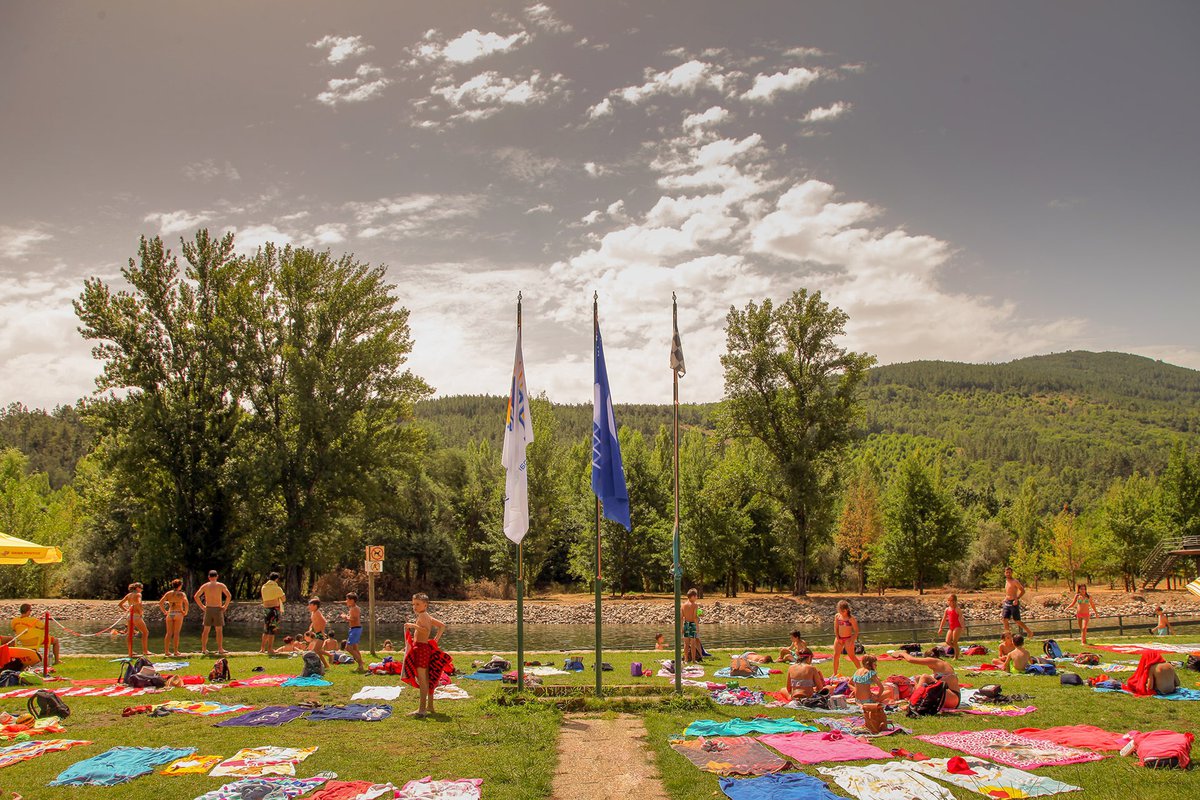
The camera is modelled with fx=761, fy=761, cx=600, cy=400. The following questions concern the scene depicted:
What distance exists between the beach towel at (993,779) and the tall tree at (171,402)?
4814 cm

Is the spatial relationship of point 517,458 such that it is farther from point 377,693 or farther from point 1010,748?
point 1010,748

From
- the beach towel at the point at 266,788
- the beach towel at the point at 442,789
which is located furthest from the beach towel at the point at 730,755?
the beach towel at the point at 266,788

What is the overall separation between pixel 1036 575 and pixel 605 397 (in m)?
72.7

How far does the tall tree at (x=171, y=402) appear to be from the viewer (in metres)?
47.5

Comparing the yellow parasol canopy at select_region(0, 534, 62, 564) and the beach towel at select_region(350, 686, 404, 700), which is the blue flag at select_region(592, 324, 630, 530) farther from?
the yellow parasol canopy at select_region(0, 534, 62, 564)

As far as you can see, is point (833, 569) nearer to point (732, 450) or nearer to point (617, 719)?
point (732, 450)

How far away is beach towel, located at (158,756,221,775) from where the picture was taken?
10.3 meters

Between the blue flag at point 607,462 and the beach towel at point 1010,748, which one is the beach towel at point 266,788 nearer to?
the blue flag at point 607,462

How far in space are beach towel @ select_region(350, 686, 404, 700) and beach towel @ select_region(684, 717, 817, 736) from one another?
6.47m

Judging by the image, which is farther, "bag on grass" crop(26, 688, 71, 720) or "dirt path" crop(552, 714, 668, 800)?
"bag on grass" crop(26, 688, 71, 720)

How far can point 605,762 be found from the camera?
451 inches

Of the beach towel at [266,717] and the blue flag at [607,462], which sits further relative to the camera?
the blue flag at [607,462]

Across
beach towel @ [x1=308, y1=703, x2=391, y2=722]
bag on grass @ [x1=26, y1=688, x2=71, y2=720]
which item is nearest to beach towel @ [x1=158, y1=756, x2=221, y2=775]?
beach towel @ [x1=308, y1=703, x2=391, y2=722]

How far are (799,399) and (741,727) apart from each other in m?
41.1
